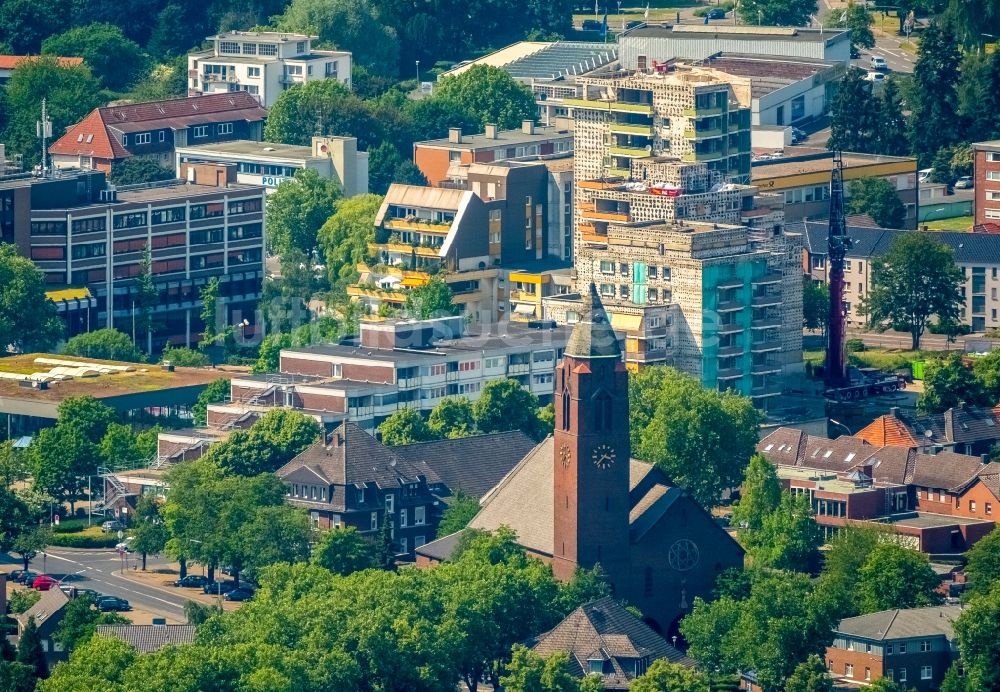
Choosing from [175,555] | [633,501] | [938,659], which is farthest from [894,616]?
[175,555]

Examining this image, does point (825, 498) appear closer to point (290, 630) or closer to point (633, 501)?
point (633, 501)

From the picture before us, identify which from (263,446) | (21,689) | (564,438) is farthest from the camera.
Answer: (263,446)

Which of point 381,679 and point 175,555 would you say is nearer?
point 381,679

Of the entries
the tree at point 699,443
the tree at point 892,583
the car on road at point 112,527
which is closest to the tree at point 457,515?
the tree at point 699,443

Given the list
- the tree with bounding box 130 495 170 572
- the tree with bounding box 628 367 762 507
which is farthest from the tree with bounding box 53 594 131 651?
the tree with bounding box 628 367 762 507

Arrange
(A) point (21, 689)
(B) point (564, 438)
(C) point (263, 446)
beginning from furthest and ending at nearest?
1. (C) point (263, 446)
2. (B) point (564, 438)
3. (A) point (21, 689)

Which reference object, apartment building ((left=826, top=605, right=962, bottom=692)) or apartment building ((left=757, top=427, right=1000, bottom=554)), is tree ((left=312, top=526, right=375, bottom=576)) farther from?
apartment building ((left=757, top=427, right=1000, bottom=554))
